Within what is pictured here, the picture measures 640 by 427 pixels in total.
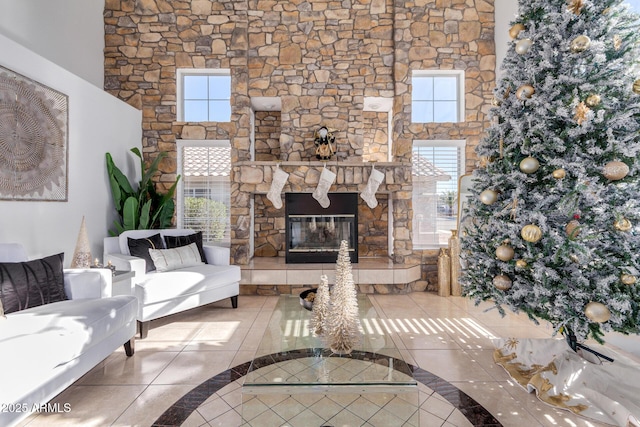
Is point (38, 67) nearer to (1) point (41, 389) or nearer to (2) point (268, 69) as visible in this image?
(2) point (268, 69)

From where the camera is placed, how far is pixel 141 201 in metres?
4.27

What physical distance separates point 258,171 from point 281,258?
1343 mm

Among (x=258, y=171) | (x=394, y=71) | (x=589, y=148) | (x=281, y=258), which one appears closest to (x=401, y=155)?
(x=394, y=71)

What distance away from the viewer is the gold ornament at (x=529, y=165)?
6.39 ft

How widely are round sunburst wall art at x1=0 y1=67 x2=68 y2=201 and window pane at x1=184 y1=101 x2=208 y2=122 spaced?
1.61 m

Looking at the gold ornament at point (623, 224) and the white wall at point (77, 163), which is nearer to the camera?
the gold ornament at point (623, 224)

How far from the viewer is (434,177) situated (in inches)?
185

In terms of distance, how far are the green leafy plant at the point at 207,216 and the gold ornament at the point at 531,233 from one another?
3934mm

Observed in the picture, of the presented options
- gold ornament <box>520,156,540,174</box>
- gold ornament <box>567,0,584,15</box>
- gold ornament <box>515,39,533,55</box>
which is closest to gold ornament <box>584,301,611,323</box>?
gold ornament <box>520,156,540,174</box>

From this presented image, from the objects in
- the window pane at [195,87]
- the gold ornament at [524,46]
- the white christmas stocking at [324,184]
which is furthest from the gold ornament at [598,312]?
the window pane at [195,87]

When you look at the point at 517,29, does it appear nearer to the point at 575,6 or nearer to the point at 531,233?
the point at 575,6

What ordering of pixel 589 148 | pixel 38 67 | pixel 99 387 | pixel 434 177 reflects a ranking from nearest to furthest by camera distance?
pixel 589 148
pixel 99 387
pixel 38 67
pixel 434 177

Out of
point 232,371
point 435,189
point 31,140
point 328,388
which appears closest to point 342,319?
point 328,388

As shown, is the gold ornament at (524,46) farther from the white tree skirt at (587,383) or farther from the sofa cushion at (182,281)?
the sofa cushion at (182,281)
